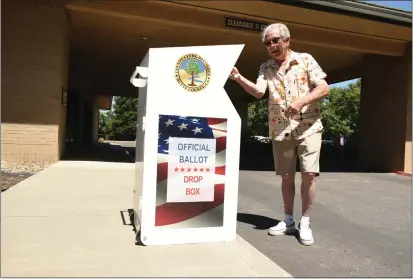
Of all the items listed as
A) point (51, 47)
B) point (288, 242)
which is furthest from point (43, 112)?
point (288, 242)

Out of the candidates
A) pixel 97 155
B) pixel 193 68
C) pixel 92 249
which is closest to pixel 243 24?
pixel 97 155

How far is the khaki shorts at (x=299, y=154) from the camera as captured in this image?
3807 mm

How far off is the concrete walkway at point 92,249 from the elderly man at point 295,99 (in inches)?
34.7

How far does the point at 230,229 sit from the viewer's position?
12.0 feet

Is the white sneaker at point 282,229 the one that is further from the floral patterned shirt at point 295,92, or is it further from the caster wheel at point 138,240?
the caster wheel at point 138,240

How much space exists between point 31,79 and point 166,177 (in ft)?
23.4

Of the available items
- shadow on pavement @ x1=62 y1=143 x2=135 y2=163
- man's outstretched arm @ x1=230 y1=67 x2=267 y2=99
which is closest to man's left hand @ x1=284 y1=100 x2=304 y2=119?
man's outstretched arm @ x1=230 y1=67 x2=267 y2=99

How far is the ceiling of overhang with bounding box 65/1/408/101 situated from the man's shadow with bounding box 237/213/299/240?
Result: 6.76m

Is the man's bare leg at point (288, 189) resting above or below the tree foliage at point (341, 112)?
below

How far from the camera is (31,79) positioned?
929 centimetres

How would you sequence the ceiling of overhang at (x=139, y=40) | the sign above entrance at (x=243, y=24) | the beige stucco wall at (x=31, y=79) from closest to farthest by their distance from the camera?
the beige stucco wall at (x=31, y=79)
the sign above entrance at (x=243, y=24)
the ceiling of overhang at (x=139, y=40)

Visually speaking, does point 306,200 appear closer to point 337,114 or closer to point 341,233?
point 341,233

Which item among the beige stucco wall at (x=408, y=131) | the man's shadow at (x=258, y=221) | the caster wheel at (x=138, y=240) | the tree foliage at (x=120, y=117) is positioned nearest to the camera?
the caster wheel at (x=138, y=240)

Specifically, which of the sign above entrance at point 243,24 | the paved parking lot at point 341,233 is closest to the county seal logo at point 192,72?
the paved parking lot at point 341,233
